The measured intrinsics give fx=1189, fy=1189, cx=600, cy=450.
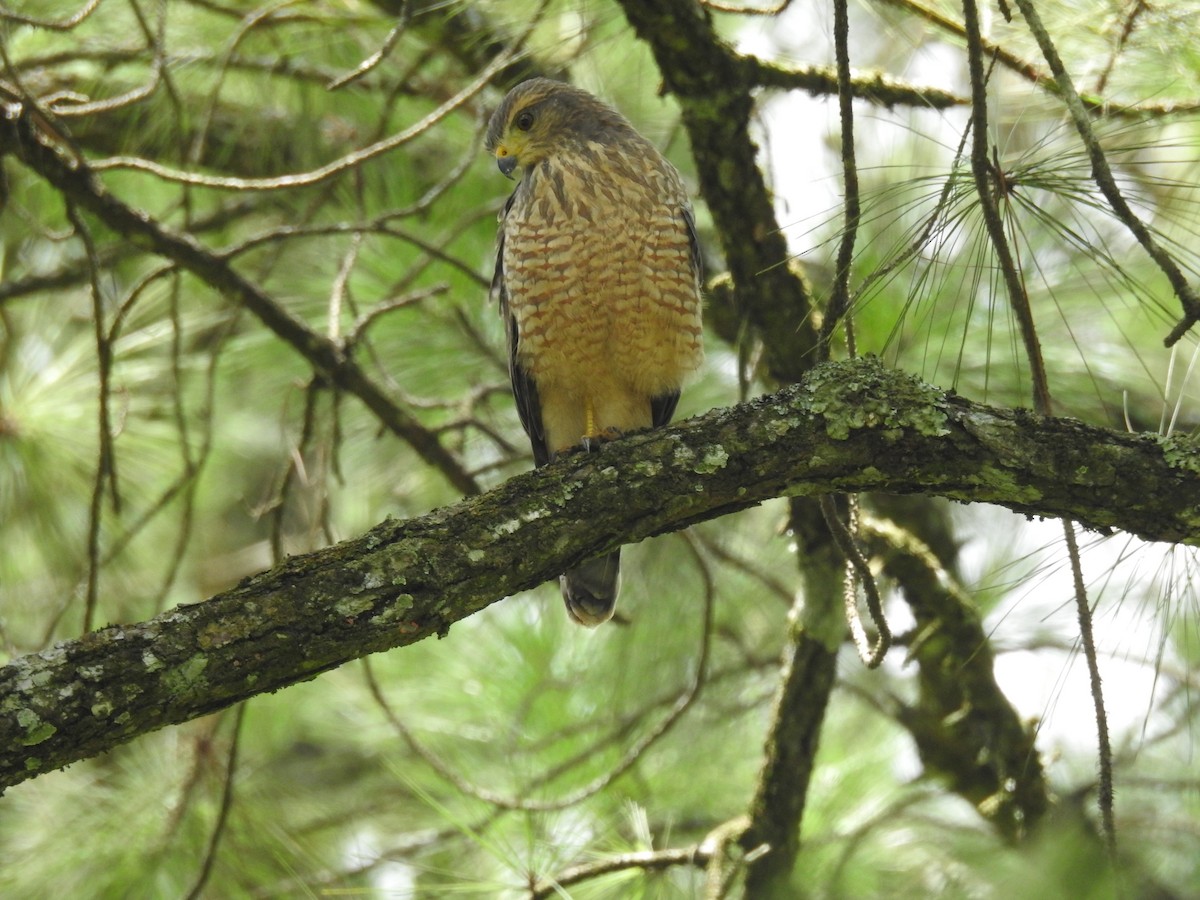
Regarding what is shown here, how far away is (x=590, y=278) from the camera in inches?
159

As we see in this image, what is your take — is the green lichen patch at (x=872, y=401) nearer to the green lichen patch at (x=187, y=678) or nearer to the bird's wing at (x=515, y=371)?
the green lichen patch at (x=187, y=678)

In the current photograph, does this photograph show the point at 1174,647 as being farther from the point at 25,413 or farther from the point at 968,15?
the point at 25,413

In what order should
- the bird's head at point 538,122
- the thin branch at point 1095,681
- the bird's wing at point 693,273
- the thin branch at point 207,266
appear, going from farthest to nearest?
the bird's head at point 538,122
the bird's wing at point 693,273
the thin branch at point 207,266
the thin branch at point 1095,681

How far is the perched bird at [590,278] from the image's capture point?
13.3ft

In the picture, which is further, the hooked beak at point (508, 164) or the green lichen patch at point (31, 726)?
the hooked beak at point (508, 164)

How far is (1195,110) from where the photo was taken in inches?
153

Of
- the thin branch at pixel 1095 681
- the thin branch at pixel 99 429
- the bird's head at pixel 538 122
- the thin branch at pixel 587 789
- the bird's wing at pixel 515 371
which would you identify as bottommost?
the thin branch at pixel 1095 681

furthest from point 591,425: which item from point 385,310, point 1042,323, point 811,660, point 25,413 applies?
point 25,413

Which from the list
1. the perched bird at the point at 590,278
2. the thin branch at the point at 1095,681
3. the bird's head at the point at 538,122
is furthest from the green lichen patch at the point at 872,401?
the bird's head at the point at 538,122

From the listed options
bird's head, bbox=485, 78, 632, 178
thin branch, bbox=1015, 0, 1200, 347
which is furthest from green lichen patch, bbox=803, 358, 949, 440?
bird's head, bbox=485, 78, 632, 178

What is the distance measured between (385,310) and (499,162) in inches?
34.0

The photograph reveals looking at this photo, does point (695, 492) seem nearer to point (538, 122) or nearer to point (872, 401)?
point (872, 401)

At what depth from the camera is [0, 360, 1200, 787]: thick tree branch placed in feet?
7.84

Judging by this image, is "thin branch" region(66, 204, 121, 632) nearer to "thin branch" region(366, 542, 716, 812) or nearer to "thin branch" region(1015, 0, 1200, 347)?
"thin branch" region(366, 542, 716, 812)
